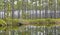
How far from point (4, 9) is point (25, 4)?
2.46 feet

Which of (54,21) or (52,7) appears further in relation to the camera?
(52,7)

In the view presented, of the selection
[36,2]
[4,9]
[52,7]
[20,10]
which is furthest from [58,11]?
[4,9]

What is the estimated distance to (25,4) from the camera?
5949 millimetres

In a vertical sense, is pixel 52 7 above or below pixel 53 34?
above

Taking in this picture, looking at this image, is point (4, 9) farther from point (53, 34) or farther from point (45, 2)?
point (53, 34)

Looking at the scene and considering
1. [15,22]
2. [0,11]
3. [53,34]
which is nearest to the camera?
[53,34]

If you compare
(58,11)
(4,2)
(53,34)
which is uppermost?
(4,2)

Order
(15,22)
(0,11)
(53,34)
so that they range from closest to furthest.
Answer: (53,34) → (15,22) → (0,11)

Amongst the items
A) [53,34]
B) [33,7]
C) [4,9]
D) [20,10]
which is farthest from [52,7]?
[53,34]

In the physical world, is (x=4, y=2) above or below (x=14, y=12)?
above

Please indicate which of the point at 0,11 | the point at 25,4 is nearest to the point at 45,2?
the point at 25,4

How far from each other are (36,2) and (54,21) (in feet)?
3.06

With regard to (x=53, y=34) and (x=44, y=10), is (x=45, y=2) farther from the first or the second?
(x=53, y=34)

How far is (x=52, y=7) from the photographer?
19.5 feet
